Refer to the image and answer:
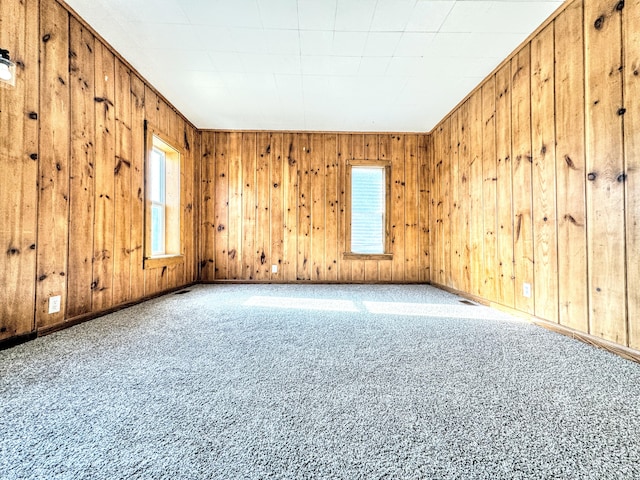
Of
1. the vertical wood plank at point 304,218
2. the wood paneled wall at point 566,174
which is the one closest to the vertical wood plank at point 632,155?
the wood paneled wall at point 566,174

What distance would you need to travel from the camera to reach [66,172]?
6.68ft

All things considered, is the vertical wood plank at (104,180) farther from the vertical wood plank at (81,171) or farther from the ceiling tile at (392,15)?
the ceiling tile at (392,15)

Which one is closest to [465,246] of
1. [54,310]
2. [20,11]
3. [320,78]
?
[320,78]

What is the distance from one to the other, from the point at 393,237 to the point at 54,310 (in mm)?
3868

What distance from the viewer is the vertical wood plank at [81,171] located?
2086mm

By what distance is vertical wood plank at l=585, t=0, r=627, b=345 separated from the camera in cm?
161

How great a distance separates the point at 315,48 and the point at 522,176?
2134 mm

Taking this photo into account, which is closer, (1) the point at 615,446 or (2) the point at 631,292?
(1) the point at 615,446

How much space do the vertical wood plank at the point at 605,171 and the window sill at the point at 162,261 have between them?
384cm

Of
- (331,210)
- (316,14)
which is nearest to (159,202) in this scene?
(331,210)

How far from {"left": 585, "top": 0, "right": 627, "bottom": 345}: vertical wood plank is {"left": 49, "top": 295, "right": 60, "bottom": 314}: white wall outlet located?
3.65 m

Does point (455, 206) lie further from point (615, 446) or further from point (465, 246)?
point (615, 446)

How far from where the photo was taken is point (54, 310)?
1.94 meters

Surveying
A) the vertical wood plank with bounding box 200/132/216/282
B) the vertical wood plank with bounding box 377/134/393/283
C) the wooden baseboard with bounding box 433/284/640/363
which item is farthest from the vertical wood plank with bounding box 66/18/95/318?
the wooden baseboard with bounding box 433/284/640/363
